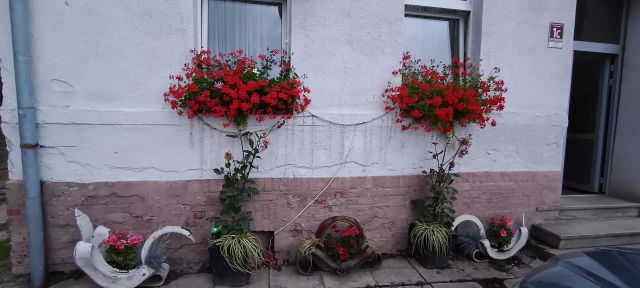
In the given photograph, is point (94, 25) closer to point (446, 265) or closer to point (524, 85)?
point (446, 265)

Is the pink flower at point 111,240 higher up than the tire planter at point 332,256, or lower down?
higher up

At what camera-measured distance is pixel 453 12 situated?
12.3ft

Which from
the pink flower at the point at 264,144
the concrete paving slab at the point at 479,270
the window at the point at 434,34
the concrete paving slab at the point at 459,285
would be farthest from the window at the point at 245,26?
the concrete paving slab at the point at 479,270

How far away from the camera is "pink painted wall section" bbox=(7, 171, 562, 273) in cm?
288

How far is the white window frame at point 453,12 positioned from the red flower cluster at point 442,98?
42 cm

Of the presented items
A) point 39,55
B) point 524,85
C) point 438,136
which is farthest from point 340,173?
point 39,55

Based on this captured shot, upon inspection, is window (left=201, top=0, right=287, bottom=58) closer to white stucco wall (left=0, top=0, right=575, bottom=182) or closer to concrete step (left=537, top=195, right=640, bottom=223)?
white stucco wall (left=0, top=0, right=575, bottom=182)

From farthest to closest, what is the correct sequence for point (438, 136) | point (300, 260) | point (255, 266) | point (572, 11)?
point (572, 11) → point (438, 136) → point (300, 260) → point (255, 266)

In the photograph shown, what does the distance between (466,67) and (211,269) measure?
3421mm

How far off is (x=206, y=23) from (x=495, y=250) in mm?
3820

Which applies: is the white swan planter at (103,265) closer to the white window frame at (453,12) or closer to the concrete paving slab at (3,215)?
the concrete paving slab at (3,215)

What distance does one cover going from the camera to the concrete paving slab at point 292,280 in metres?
2.86

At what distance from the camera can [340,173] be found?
3.28m

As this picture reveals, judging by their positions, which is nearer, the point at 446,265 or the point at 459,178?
the point at 446,265
